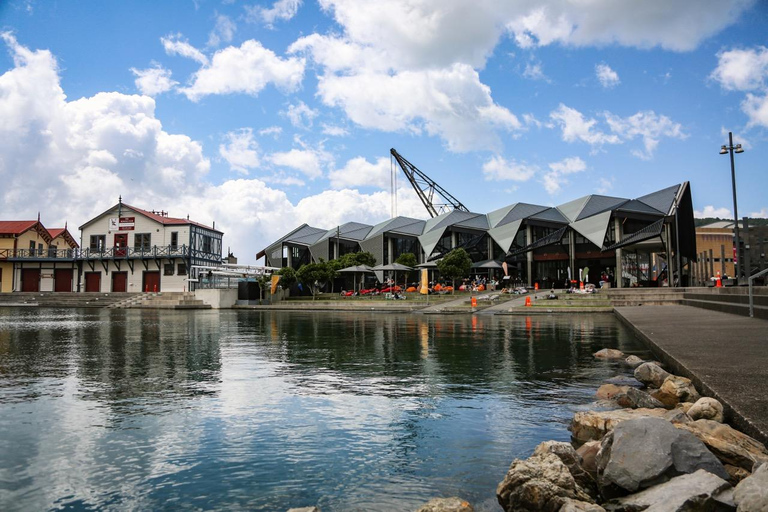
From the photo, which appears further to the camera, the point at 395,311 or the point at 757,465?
the point at 395,311

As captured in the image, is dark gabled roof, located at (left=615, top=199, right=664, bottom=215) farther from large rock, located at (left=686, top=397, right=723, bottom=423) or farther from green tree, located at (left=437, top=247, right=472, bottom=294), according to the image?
large rock, located at (left=686, top=397, right=723, bottom=423)

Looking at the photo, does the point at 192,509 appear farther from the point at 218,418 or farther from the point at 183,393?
the point at 183,393

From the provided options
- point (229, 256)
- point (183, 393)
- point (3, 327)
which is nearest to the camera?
point (183, 393)

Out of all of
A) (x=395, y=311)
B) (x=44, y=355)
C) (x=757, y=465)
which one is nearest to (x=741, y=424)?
(x=757, y=465)

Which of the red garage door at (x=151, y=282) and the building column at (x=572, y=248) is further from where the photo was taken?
the red garage door at (x=151, y=282)

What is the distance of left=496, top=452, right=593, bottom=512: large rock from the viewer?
14.8ft

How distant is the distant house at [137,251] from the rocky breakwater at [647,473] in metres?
55.0

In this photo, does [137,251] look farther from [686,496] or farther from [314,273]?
[686,496]

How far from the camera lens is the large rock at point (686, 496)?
3756 millimetres

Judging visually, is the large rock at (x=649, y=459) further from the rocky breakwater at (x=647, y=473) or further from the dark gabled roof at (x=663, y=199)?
the dark gabled roof at (x=663, y=199)

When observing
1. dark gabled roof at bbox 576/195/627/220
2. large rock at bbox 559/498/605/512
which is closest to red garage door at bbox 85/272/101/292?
dark gabled roof at bbox 576/195/627/220

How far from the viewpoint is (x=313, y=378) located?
435 inches

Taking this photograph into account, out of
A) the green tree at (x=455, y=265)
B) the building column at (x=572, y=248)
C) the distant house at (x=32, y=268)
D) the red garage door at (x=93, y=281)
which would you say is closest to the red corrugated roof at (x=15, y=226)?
the distant house at (x=32, y=268)

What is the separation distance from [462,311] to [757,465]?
3137cm
